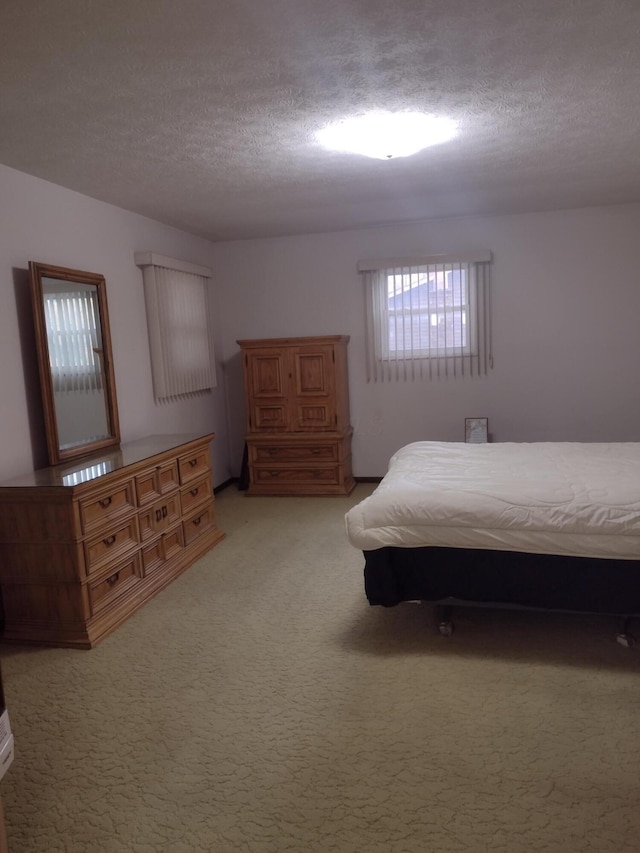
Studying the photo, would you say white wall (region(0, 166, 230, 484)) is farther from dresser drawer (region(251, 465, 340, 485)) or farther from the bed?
the bed

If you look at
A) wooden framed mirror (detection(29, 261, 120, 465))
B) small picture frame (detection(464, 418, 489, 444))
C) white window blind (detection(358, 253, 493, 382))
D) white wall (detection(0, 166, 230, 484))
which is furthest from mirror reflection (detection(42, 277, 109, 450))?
small picture frame (detection(464, 418, 489, 444))

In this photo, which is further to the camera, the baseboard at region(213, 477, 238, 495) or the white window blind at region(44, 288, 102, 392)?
Result: the baseboard at region(213, 477, 238, 495)

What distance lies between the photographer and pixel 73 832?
1.80 m

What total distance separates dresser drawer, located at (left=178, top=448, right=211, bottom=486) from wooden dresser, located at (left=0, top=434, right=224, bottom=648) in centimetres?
31

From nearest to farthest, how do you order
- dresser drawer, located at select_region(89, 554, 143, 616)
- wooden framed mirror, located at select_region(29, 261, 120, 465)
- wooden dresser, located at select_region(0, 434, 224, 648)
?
wooden dresser, located at select_region(0, 434, 224, 648) < dresser drawer, located at select_region(89, 554, 143, 616) < wooden framed mirror, located at select_region(29, 261, 120, 465)

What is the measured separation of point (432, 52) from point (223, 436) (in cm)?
442

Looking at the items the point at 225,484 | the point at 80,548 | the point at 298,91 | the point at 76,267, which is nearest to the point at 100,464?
the point at 80,548

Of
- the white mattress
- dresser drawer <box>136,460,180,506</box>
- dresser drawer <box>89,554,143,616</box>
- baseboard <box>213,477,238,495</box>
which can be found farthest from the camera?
baseboard <box>213,477,238,495</box>

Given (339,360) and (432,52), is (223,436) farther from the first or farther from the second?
(432,52)

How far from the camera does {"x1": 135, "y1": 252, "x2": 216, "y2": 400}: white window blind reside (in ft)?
15.3

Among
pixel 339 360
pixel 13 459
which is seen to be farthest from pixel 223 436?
pixel 13 459

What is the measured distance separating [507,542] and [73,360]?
2712 millimetres

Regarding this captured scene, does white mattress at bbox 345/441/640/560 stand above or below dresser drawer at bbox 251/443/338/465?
above

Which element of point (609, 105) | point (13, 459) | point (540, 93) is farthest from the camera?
point (13, 459)
